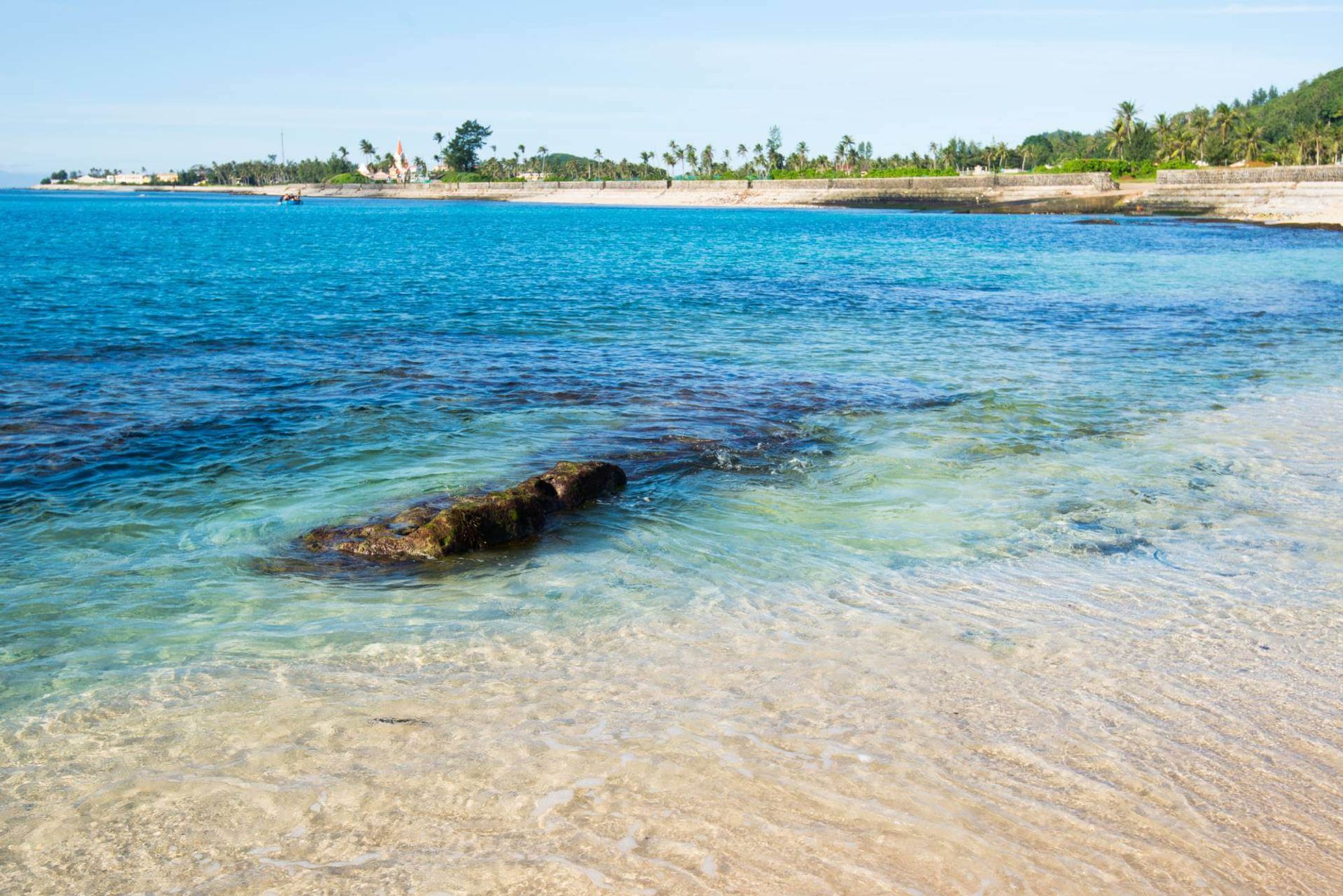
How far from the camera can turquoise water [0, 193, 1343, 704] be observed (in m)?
7.49

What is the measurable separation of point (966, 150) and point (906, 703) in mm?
174079

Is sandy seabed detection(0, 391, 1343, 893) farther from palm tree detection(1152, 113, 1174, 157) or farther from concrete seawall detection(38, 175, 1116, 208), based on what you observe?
palm tree detection(1152, 113, 1174, 157)

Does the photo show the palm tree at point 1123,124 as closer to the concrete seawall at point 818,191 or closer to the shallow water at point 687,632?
the concrete seawall at point 818,191

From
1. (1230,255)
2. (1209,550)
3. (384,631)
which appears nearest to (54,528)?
(384,631)

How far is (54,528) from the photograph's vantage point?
8.95 meters

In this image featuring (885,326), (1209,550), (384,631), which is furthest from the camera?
(885,326)

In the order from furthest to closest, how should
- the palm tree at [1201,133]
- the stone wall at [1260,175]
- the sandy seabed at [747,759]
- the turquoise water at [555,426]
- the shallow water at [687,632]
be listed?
the palm tree at [1201,133] → the stone wall at [1260,175] → the turquoise water at [555,426] → the shallow water at [687,632] → the sandy seabed at [747,759]

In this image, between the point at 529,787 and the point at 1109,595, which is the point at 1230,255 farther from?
the point at 529,787

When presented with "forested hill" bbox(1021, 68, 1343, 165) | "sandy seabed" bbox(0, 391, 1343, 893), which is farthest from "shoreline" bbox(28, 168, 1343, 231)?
"sandy seabed" bbox(0, 391, 1343, 893)

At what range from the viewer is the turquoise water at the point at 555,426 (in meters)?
7.49

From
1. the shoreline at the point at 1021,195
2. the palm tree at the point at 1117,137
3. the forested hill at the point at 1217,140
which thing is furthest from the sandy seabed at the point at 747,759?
the palm tree at the point at 1117,137

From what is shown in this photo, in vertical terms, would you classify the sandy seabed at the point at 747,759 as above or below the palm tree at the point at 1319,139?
below

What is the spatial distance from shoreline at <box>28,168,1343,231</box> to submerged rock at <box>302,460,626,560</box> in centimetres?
6321

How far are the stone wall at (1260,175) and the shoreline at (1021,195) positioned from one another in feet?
0.31
